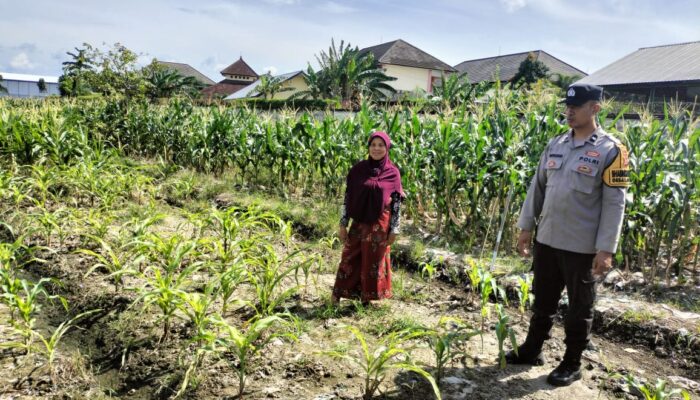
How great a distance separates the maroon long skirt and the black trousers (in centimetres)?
113

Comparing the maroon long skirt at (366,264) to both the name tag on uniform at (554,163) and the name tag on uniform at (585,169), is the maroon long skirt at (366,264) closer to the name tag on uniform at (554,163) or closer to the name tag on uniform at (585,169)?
the name tag on uniform at (554,163)

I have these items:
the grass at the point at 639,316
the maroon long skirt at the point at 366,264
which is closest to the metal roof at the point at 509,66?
the grass at the point at 639,316

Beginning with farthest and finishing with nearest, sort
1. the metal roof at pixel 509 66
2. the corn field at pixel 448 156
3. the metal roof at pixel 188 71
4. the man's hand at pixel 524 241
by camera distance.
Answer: the metal roof at pixel 188 71, the metal roof at pixel 509 66, the corn field at pixel 448 156, the man's hand at pixel 524 241

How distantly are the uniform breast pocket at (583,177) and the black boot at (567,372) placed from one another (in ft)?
3.11

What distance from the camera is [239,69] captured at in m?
52.2

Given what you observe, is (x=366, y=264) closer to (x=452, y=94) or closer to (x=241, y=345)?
(x=241, y=345)

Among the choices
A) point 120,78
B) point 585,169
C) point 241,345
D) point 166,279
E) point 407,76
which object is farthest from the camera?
point 407,76

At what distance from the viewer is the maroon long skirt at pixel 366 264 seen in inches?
149

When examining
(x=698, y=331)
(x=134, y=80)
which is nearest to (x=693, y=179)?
(x=698, y=331)

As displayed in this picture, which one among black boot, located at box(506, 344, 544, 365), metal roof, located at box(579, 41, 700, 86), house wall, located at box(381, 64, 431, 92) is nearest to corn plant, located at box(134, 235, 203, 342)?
black boot, located at box(506, 344, 544, 365)

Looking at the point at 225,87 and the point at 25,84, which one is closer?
the point at 225,87

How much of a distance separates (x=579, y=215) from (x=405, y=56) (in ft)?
124

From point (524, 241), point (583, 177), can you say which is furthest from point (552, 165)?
point (524, 241)

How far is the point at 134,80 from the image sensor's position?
555 inches
